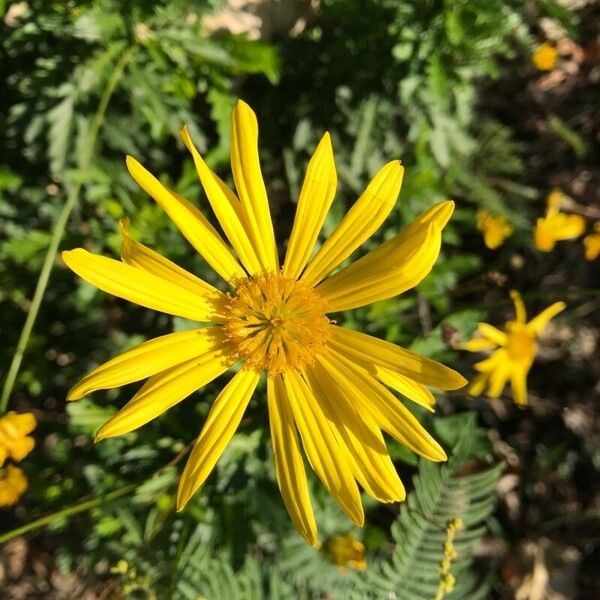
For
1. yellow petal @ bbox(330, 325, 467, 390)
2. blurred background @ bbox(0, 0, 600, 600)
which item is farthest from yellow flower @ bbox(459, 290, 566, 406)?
yellow petal @ bbox(330, 325, 467, 390)

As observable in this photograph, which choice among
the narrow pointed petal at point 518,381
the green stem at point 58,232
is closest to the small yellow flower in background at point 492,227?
the narrow pointed petal at point 518,381

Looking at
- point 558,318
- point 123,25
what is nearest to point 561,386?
point 558,318

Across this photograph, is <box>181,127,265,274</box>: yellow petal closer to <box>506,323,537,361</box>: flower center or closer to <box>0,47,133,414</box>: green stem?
<box>0,47,133,414</box>: green stem

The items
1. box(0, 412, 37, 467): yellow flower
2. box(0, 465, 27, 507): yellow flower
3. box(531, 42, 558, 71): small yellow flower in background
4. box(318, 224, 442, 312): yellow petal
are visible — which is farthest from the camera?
box(531, 42, 558, 71): small yellow flower in background

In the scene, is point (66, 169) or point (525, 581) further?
point (525, 581)

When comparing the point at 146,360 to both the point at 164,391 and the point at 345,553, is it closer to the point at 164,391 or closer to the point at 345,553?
the point at 164,391

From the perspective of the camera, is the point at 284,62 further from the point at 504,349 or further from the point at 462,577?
the point at 462,577

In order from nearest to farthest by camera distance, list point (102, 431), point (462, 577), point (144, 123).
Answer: point (102, 431)
point (462, 577)
point (144, 123)

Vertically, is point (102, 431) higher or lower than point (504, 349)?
higher
